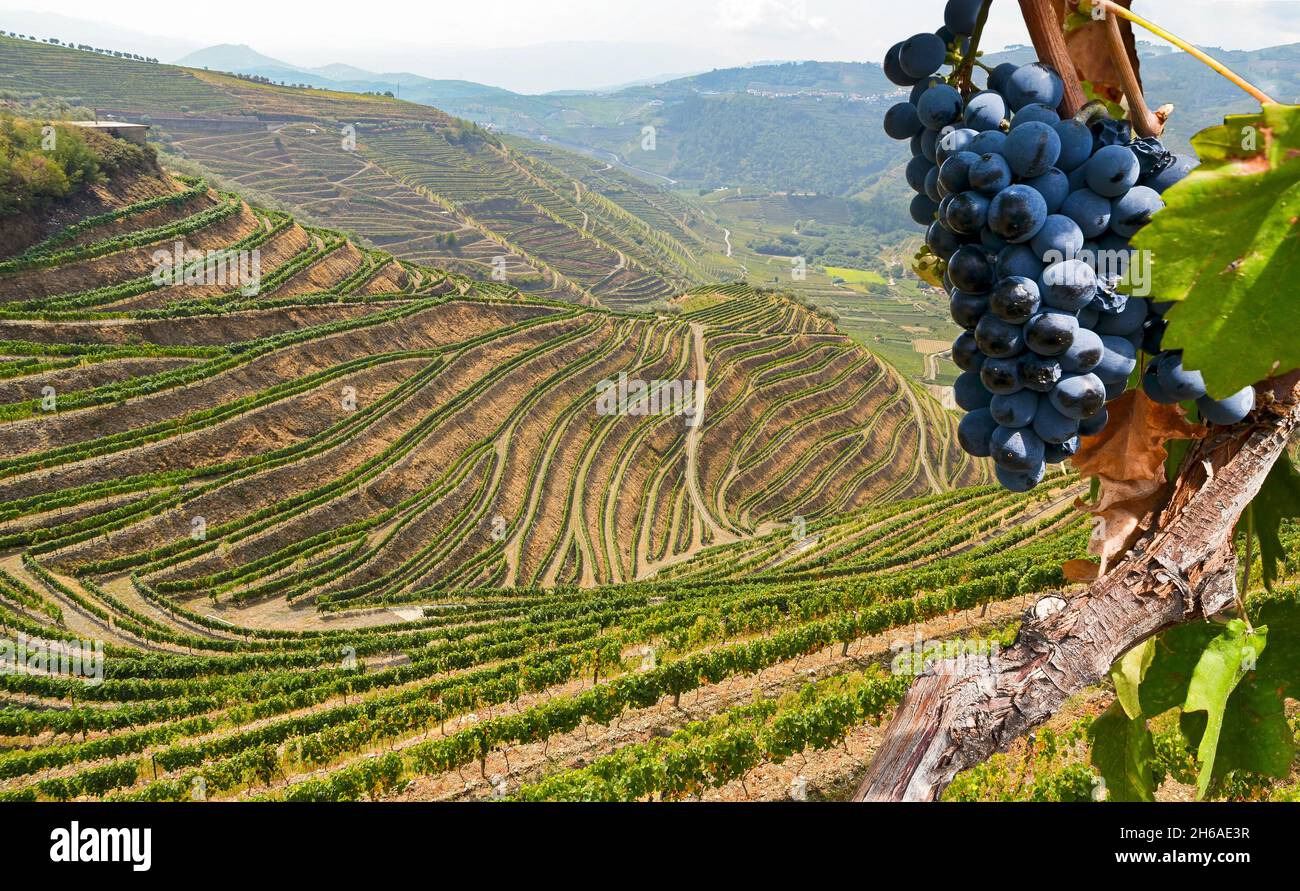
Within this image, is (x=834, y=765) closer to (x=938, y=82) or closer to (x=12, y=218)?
(x=938, y=82)

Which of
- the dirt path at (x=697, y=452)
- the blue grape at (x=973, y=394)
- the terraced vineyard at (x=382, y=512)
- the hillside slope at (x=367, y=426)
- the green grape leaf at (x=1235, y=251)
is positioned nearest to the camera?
the green grape leaf at (x=1235, y=251)

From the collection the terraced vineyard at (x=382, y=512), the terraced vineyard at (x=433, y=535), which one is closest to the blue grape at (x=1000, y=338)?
the terraced vineyard at (x=433, y=535)

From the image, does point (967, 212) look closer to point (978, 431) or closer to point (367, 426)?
point (978, 431)

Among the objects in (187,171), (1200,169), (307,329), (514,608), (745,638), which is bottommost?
(514,608)

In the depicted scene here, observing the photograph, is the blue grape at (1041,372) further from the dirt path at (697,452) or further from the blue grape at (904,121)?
the dirt path at (697,452)

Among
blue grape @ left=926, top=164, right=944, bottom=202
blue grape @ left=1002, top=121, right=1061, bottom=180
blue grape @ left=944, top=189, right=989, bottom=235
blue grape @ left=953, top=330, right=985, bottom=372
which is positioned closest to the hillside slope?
blue grape @ left=926, top=164, right=944, bottom=202

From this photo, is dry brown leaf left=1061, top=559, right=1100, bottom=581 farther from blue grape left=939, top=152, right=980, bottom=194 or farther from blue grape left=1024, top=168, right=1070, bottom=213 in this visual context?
blue grape left=939, top=152, right=980, bottom=194

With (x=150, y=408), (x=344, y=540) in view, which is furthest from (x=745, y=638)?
(x=150, y=408)
